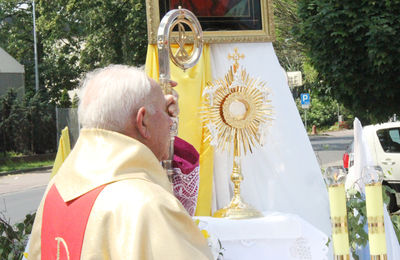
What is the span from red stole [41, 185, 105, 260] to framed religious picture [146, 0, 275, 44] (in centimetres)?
264

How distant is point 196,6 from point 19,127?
16.5m

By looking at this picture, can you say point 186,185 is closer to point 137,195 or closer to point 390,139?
point 137,195

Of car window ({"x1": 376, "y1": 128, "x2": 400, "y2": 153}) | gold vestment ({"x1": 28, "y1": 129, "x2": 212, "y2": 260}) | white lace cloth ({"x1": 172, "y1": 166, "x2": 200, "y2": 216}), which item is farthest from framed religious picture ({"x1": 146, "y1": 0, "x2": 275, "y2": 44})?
car window ({"x1": 376, "y1": 128, "x2": 400, "y2": 153})

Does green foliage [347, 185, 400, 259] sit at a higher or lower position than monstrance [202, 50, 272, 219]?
lower

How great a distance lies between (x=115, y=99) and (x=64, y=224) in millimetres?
332

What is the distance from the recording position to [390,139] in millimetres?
Result: 8266

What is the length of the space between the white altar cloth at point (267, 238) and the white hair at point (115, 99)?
6.32ft

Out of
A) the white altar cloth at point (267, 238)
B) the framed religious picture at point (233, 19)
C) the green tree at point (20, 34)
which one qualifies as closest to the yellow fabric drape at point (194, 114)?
the framed religious picture at point (233, 19)

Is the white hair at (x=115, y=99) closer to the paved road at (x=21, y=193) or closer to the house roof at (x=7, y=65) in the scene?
the paved road at (x=21, y=193)

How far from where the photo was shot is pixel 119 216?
4.19 feet

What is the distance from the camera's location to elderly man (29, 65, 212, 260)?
126 centimetres

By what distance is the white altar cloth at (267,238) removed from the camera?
3.27 meters

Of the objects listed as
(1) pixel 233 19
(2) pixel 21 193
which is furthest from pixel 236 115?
(2) pixel 21 193

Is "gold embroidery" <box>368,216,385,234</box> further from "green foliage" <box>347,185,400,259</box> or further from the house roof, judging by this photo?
the house roof
